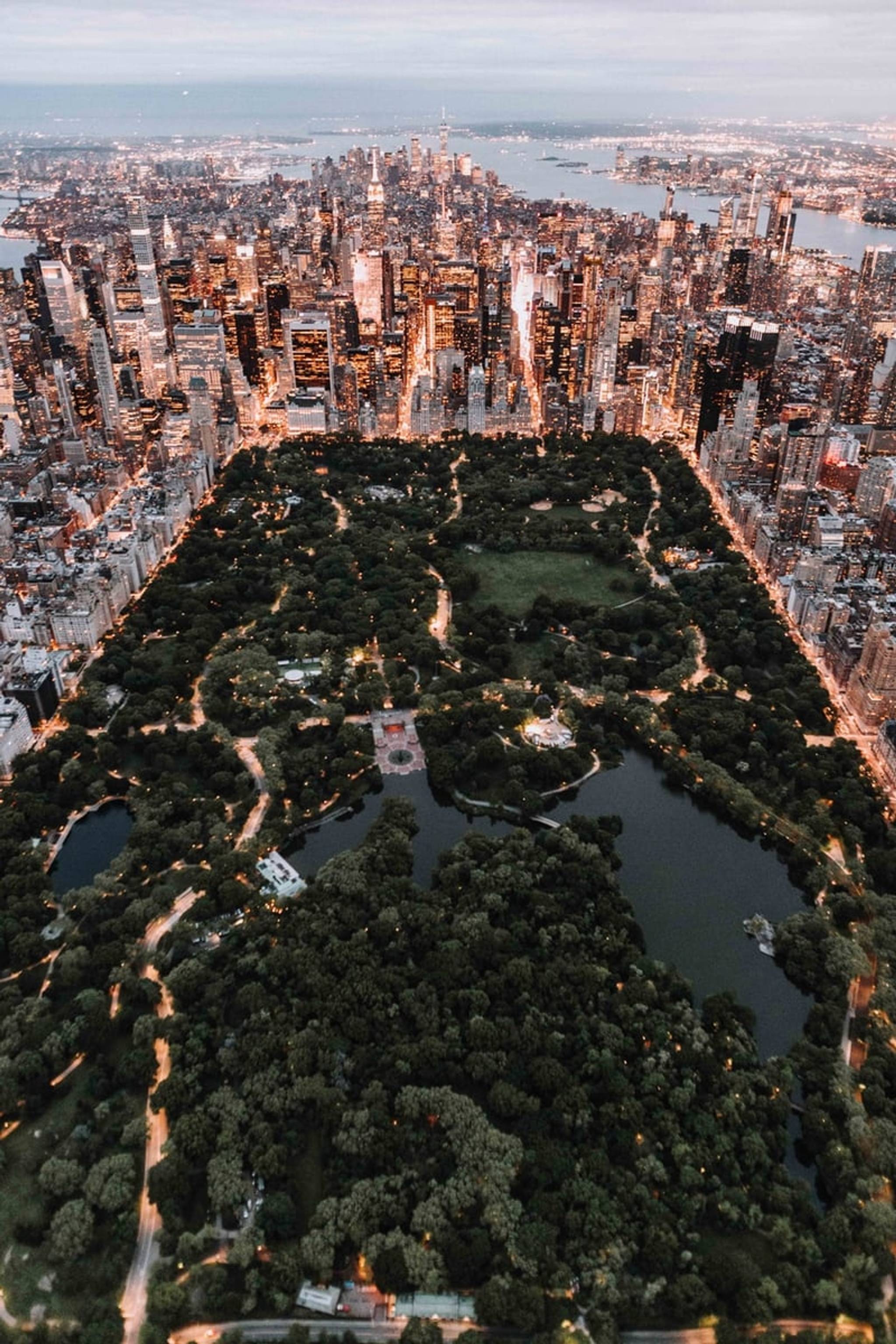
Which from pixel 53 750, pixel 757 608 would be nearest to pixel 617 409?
pixel 757 608

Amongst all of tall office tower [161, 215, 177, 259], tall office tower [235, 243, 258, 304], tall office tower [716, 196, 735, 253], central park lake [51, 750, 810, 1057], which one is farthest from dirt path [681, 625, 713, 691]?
tall office tower [716, 196, 735, 253]

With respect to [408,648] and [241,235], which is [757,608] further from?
[241,235]

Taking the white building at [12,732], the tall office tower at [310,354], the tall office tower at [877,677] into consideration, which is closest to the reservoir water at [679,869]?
the tall office tower at [877,677]

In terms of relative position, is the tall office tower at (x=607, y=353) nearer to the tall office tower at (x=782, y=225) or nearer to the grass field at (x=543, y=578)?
the grass field at (x=543, y=578)

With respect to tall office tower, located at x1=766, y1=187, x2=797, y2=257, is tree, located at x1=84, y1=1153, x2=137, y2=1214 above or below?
below

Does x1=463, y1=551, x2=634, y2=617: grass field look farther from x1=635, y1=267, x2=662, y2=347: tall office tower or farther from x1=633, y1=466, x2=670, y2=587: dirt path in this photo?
x1=635, y1=267, x2=662, y2=347: tall office tower

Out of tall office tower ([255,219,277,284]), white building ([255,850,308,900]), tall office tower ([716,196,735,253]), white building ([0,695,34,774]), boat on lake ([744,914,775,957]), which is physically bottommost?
boat on lake ([744,914,775,957])

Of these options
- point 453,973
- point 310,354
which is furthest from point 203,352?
point 453,973
